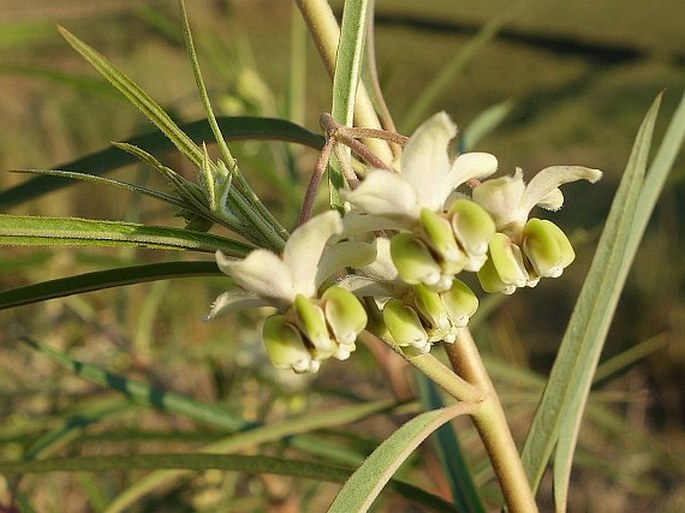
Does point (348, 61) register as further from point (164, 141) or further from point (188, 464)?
point (188, 464)

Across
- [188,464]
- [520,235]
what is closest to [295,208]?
[188,464]

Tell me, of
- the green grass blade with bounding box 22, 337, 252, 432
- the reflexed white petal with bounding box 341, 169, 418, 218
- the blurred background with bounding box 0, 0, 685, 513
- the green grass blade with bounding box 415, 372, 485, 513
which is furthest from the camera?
the blurred background with bounding box 0, 0, 685, 513

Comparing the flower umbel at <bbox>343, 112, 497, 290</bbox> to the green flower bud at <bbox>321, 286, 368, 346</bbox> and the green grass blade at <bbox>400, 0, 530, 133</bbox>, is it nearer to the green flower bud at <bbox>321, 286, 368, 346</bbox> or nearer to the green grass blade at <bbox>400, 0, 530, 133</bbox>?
the green flower bud at <bbox>321, 286, 368, 346</bbox>

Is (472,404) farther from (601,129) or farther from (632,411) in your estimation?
(601,129)

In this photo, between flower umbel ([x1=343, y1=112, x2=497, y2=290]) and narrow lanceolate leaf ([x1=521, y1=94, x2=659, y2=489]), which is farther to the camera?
narrow lanceolate leaf ([x1=521, y1=94, x2=659, y2=489])

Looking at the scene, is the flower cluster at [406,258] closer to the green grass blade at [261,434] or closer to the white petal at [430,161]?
the white petal at [430,161]

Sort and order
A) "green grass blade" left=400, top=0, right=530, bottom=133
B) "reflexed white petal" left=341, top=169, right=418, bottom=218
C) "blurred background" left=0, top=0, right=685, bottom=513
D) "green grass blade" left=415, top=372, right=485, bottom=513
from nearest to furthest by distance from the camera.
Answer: "reflexed white petal" left=341, top=169, right=418, bottom=218 → "green grass blade" left=415, top=372, right=485, bottom=513 → "green grass blade" left=400, top=0, right=530, bottom=133 → "blurred background" left=0, top=0, right=685, bottom=513

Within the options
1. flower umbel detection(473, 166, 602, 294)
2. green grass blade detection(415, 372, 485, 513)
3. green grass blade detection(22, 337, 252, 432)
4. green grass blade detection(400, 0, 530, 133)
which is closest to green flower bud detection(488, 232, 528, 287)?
flower umbel detection(473, 166, 602, 294)
